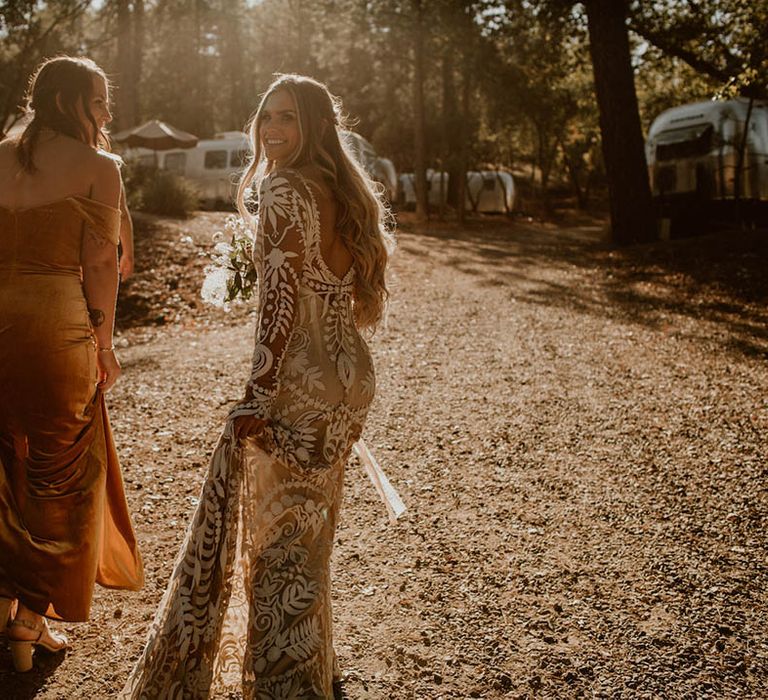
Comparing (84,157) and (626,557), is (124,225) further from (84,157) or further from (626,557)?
(626,557)

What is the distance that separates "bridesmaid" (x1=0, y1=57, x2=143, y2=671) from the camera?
10.1ft

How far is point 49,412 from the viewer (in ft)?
10.3

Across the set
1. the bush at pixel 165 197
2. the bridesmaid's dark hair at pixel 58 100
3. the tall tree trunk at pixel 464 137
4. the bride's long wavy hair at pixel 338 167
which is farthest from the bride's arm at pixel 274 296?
the tall tree trunk at pixel 464 137

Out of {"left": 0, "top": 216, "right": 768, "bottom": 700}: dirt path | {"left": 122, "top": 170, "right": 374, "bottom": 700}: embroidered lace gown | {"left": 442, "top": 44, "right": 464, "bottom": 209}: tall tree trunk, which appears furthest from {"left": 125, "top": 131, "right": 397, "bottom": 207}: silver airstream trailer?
{"left": 122, "top": 170, "right": 374, "bottom": 700}: embroidered lace gown

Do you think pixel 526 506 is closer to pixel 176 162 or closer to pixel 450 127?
pixel 176 162

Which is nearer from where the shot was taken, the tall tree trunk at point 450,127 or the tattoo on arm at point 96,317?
the tattoo on arm at point 96,317

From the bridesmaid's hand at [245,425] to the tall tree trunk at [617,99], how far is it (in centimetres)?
1596

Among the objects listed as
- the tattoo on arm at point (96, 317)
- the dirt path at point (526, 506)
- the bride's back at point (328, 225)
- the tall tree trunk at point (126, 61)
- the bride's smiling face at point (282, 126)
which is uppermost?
the tall tree trunk at point (126, 61)

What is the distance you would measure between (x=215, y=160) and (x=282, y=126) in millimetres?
27533

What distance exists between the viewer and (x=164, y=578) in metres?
4.20

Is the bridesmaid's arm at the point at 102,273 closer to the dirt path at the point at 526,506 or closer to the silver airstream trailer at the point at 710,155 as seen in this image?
the dirt path at the point at 526,506

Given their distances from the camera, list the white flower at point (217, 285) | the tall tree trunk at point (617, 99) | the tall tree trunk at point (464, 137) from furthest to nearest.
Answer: the tall tree trunk at point (464, 137), the tall tree trunk at point (617, 99), the white flower at point (217, 285)

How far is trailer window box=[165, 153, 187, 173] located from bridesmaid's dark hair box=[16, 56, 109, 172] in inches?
1088

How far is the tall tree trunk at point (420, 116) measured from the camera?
89.6 ft
